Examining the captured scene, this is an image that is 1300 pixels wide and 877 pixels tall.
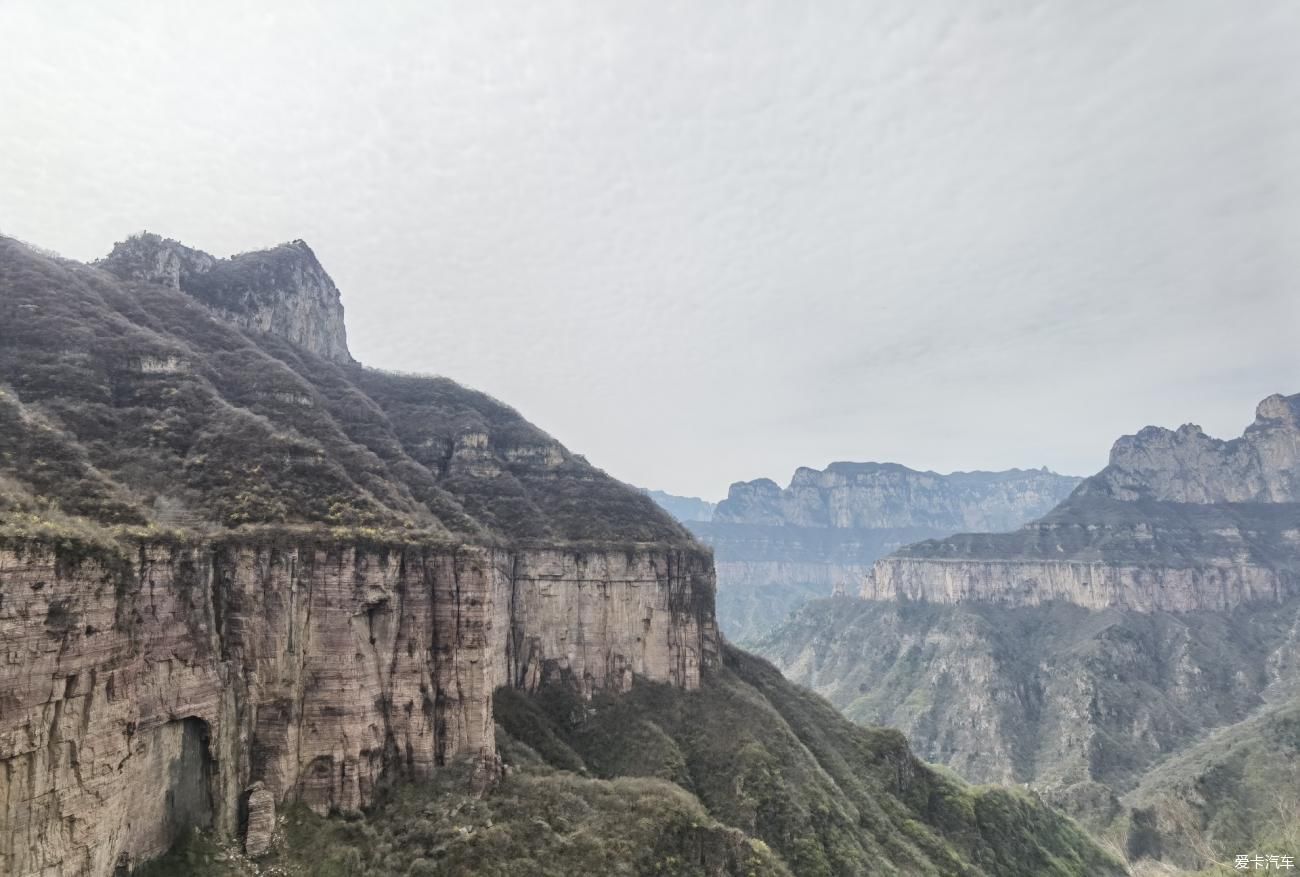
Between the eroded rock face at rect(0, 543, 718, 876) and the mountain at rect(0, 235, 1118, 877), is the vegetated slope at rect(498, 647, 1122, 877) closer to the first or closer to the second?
the mountain at rect(0, 235, 1118, 877)

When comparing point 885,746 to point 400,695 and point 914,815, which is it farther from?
point 400,695

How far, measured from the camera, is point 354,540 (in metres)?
60.2

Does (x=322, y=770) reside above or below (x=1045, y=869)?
above

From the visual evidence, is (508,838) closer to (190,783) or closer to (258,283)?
(190,783)

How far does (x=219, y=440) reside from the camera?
65562 millimetres

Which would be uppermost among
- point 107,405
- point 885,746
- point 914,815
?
point 107,405

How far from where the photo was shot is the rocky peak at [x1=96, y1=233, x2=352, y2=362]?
358ft

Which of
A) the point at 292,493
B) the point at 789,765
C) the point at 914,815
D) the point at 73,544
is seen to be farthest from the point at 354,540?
the point at 914,815

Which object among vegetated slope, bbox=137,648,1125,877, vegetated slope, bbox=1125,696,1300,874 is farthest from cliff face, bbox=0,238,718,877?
vegetated slope, bbox=1125,696,1300,874

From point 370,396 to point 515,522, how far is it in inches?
1495

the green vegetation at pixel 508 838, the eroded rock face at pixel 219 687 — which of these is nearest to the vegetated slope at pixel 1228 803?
the green vegetation at pixel 508 838

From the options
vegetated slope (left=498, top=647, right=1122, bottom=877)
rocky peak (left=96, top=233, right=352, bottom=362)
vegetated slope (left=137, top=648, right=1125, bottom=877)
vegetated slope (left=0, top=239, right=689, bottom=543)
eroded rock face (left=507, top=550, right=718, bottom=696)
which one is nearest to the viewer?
vegetated slope (left=0, top=239, right=689, bottom=543)

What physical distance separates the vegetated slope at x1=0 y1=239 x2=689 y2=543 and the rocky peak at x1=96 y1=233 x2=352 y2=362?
2.12 metres

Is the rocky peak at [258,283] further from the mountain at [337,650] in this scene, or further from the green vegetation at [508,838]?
the green vegetation at [508,838]
